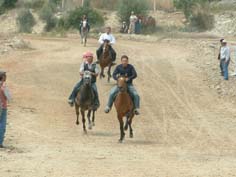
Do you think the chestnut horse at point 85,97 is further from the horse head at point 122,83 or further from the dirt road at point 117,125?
the horse head at point 122,83

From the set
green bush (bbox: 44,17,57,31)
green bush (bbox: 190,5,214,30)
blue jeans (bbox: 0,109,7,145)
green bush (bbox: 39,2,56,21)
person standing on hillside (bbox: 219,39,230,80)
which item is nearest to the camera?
blue jeans (bbox: 0,109,7,145)

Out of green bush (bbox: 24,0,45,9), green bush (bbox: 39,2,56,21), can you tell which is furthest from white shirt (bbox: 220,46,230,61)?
green bush (bbox: 24,0,45,9)

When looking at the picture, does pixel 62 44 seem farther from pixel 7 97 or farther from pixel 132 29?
pixel 7 97

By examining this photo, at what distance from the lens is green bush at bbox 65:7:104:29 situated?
2482 inches

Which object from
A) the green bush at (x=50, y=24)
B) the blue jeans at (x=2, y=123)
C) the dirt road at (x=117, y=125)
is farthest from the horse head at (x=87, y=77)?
the green bush at (x=50, y=24)

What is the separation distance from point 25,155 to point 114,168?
265 centimetres

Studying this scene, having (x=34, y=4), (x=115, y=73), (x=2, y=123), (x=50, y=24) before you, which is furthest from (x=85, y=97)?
(x=34, y=4)

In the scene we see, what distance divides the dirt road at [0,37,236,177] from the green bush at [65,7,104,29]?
18539mm

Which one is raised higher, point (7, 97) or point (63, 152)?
point (7, 97)

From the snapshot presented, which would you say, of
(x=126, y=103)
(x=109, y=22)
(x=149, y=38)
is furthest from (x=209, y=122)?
(x=109, y=22)

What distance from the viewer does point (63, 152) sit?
18312 millimetres

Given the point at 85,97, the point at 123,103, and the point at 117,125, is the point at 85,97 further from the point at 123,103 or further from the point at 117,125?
the point at 117,125

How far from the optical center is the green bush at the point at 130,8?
2502 inches

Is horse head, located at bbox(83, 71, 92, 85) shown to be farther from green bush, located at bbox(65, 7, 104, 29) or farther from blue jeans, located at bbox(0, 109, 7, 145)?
green bush, located at bbox(65, 7, 104, 29)
